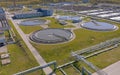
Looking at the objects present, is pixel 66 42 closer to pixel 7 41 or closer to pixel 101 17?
pixel 7 41

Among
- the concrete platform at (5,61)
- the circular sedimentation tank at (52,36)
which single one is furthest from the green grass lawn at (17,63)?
the circular sedimentation tank at (52,36)

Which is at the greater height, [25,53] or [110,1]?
[110,1]

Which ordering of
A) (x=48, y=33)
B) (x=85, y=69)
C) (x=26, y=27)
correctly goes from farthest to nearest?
(x=26, y=27)
(x=48, y=33)
(x=85, y=69)

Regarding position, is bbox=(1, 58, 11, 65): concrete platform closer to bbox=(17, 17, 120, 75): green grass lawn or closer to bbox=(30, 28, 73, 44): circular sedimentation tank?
bbox=(17, 17, 120, 75): green grass lawn

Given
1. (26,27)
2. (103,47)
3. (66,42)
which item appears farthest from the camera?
(26,27)

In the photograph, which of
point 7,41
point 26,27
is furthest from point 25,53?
point 26,27

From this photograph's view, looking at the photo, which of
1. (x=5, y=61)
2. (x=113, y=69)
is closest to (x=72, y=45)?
(x=113, y=69)

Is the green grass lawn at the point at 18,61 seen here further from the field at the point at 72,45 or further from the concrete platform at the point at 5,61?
the field at the point at 72,45

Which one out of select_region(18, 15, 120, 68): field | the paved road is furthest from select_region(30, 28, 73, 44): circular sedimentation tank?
the paved road
